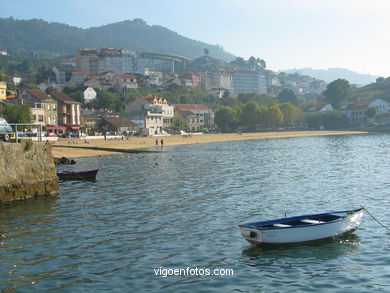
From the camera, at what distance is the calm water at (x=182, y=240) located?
14.9 meters

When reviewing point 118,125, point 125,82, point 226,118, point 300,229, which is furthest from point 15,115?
point 125,82

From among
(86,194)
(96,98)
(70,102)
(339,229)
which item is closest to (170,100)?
(96,98)

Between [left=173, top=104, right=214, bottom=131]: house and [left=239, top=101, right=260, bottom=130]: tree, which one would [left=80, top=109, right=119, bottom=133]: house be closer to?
[left=173, top=104, right=214, bottom=131]: house

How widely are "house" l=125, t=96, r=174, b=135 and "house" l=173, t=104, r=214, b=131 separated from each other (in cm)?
1217

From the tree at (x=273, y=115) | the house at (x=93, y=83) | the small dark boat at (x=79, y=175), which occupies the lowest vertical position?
the small dark boat at (x=79, y=175)

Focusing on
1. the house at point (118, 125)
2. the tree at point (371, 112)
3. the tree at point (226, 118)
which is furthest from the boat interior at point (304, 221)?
the tree at point (371, 112)

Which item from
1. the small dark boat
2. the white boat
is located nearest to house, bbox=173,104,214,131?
the small dark boat

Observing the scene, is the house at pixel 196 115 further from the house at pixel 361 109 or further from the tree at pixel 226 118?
the house at pixel 361 109

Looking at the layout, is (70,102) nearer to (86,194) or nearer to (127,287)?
(86,194)

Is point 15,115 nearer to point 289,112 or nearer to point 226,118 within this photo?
point 226,118

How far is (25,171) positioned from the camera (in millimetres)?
29562

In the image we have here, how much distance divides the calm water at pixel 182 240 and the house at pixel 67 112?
7311 centimetres

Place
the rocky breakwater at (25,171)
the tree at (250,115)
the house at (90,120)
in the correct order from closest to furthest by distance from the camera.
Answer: the rocky breakwater at (25,171), the house at (90,120), the tree at (250,115)

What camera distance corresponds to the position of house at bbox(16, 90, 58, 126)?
3848 inches
